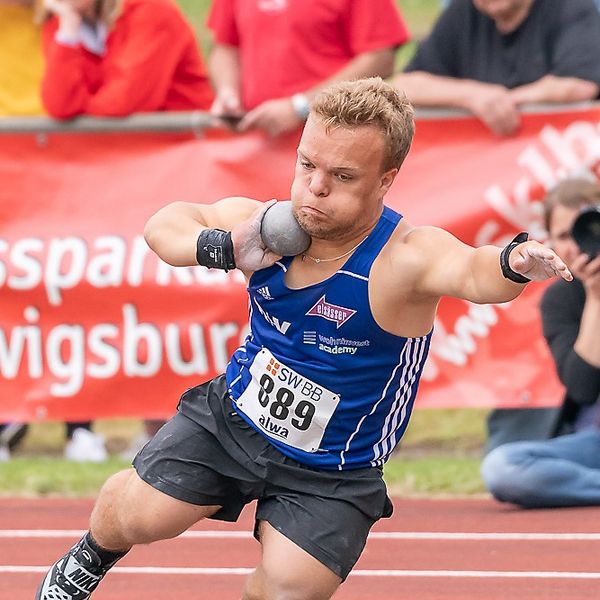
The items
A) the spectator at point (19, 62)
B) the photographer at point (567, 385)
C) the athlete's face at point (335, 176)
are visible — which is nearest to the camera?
the athlete's face at point (335, 176)

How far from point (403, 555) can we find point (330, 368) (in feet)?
6.66

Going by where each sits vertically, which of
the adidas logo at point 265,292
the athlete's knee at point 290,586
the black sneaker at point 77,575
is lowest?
the black sneaker at point 77,575

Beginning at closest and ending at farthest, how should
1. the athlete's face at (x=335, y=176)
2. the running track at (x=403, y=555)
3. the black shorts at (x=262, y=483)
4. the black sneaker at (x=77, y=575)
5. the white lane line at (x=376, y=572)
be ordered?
the athlete's face at (x=335, y=176) → the black shorts at (x=262, y=483) → the black sneaker at (x=77, y=575) → the running track at (x=403, y=555) → the white lane line at (x=376, y=572)

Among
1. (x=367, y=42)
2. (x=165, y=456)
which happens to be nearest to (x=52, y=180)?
(x=367, y=42)

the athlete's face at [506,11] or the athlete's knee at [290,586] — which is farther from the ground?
the athlete's face at [506,11]

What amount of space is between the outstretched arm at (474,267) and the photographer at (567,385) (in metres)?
2.47

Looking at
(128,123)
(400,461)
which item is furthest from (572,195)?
(128,123)

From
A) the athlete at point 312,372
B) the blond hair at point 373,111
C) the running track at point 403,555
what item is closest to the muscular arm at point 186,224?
the athlete at point 312,372

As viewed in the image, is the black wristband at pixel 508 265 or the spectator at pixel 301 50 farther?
the spectator at pixel 301 50

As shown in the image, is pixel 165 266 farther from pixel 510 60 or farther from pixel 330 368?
pixel 330 368

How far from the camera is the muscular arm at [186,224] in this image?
4.41 meters

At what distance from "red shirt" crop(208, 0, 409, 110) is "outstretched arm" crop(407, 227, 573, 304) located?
3.36 metres

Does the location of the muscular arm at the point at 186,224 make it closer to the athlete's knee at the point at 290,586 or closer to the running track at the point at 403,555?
the athlete's knee at the point at 290,586

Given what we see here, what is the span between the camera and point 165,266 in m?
7.74
